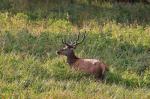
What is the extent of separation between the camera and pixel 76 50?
51.5 feet

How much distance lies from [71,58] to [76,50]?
5.37 feet

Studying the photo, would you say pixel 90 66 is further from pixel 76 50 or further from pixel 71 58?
pixel 76 50

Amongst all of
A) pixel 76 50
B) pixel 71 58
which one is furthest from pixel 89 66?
pixel 76 50

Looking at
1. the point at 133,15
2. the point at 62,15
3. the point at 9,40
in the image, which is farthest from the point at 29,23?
the point at 133,15

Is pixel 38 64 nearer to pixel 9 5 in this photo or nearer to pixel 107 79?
pixel 107 79

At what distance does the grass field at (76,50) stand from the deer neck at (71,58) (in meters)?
0.18

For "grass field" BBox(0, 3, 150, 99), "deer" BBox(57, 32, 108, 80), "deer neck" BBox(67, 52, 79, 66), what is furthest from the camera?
"deer neck" BBox(67, 52, 79, 66)

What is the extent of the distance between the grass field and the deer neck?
18 centimetres

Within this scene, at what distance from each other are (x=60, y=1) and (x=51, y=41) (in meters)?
7.06

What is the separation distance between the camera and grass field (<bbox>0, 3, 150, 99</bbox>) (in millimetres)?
10964

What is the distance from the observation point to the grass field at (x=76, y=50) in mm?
10964

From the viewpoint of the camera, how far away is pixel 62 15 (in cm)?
2081

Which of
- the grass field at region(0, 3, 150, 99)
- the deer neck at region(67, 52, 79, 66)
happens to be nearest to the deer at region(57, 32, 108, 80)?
the deer neck at region(67, 52, 79, 66)

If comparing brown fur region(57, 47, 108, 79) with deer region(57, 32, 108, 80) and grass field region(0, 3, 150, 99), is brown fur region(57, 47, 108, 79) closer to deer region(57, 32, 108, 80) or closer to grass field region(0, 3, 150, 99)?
deer region(57, 32, 108, 80)
